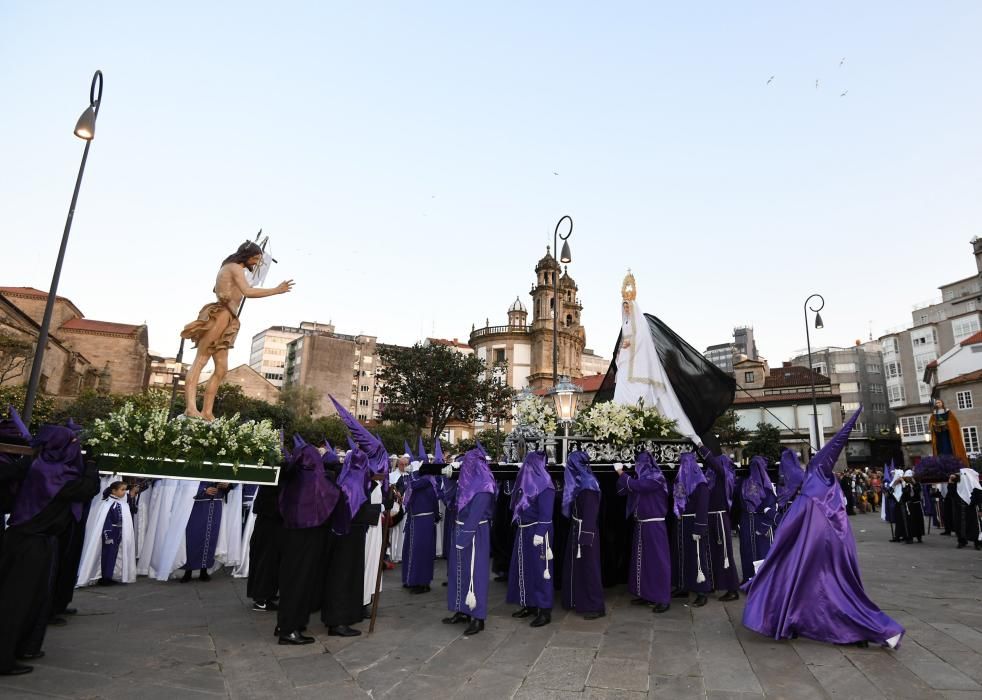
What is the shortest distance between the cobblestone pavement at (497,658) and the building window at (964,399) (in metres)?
40.0

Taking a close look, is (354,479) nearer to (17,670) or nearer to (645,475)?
(17,670)

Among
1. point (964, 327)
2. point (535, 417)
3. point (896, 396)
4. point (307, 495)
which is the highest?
point (964, 327)

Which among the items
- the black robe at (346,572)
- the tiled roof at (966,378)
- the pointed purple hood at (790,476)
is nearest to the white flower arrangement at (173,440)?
the black robe at (346,572)

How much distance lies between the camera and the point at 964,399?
3941cm

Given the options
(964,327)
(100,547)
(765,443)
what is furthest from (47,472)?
(964,327)

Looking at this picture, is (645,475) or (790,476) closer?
(790,476)

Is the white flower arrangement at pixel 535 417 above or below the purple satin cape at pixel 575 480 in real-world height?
above

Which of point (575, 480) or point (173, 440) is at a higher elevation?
point (173, 440)

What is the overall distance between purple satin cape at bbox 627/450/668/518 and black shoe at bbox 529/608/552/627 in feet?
6.09

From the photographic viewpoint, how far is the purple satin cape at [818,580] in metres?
5.76

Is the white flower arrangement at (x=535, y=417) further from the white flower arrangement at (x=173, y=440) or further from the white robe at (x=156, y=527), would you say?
the white robe at (x=156, y=527)

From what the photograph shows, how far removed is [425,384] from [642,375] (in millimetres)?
23663

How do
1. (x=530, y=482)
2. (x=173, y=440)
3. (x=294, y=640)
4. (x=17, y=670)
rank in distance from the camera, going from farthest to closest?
(x=530, y=482) → (x=294, y=640) → (x=173, y=440) → (x=17, y=670)

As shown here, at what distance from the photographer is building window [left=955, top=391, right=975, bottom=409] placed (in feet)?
128
